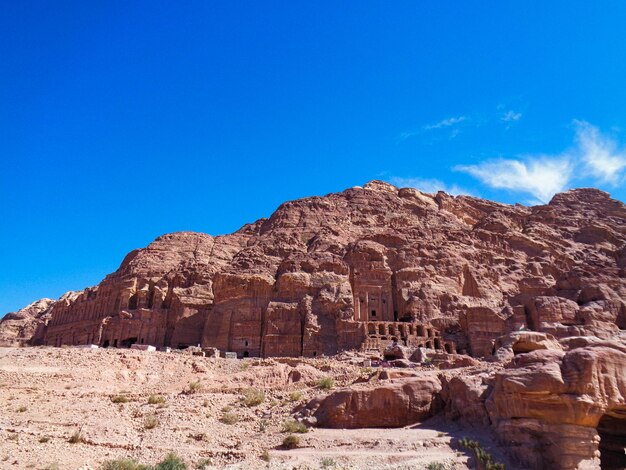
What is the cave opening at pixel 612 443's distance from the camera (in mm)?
19403

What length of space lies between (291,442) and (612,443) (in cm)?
1177

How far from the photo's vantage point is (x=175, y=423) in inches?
866

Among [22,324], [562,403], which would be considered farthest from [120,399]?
[22,324]

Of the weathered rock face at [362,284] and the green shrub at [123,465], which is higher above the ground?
the weathered rock face at [362,284]

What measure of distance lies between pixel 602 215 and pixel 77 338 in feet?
237

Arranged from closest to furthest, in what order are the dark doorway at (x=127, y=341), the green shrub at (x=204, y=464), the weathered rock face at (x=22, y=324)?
1. the green shrub at (x=204, y=464)
2. the dark doorway at (x=127, y=341)
3. the weathered rock face at (x=22, y=324)

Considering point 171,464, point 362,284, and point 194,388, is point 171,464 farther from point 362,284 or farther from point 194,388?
point 362,284

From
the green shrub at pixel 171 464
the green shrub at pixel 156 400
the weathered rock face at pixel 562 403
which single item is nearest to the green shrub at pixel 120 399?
the green shrub at pixel 156 400

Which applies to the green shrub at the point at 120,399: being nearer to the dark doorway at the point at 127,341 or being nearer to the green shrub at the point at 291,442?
the green shrub at the point at 291,442

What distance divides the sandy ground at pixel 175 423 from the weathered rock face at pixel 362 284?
583 inches

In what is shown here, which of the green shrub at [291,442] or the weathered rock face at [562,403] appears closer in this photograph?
the weathered rock face at [562,403]

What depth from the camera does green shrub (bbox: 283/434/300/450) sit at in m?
19.2

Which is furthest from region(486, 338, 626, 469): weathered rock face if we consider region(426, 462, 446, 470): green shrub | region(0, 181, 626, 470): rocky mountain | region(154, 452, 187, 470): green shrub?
region(154, 452, 187, 470): green shrub

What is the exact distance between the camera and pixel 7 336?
75.6 m
